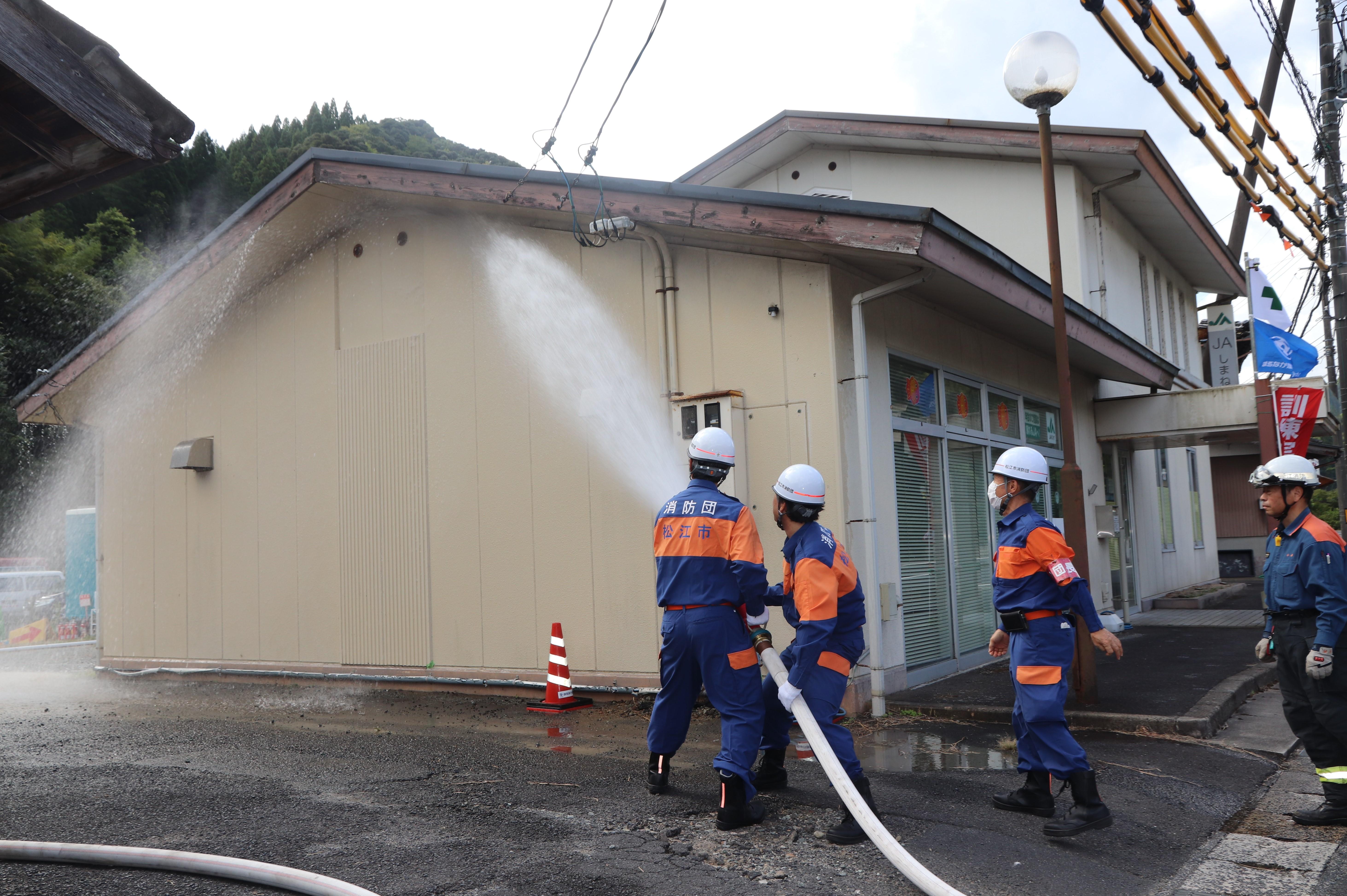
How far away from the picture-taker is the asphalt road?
445 cm

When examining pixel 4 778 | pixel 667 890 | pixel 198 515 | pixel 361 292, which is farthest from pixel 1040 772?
pixel 198 515

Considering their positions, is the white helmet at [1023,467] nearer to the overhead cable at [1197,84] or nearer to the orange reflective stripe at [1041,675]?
the orange reflective stripe at [1041,675]

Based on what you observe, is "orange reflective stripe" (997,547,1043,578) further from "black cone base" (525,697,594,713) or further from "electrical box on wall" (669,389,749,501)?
"black cone base" (525,697,594,713)

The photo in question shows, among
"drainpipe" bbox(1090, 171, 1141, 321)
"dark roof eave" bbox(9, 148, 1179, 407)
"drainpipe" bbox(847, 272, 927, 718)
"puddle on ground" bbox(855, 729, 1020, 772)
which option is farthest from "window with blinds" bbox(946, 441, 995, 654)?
"drainpipe" bbox(1090, 171, 1141, 321)

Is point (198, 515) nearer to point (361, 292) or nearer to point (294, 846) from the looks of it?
point (361, 292)

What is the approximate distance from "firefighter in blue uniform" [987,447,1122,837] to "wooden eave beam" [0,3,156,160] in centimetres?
419

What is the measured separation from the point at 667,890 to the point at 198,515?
1058cm

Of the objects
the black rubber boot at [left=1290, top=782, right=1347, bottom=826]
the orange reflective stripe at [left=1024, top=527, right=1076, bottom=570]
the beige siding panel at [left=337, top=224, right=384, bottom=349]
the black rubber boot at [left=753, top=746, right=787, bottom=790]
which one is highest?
the beige siding panel at [left=337, top=224, right=384, bottom=349]

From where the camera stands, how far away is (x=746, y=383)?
28.9 feet

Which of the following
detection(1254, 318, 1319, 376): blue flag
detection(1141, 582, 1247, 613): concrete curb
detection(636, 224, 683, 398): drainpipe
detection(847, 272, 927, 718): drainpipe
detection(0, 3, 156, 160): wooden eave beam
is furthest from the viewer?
detection(1141, 582, 1247, 613): concrete curb

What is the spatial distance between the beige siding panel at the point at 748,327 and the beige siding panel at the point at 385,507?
3.65 m

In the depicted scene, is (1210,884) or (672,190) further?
(672,190)

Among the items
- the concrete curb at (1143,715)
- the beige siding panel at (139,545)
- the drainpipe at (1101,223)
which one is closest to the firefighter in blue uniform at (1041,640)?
the concrete curb at (1143,715)

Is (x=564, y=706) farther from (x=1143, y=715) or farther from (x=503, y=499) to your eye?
(x=1143, y=715)
